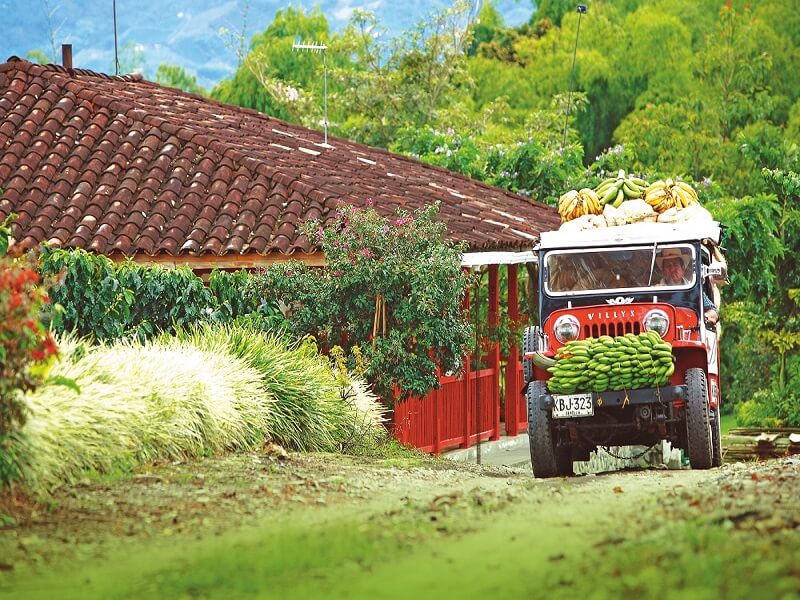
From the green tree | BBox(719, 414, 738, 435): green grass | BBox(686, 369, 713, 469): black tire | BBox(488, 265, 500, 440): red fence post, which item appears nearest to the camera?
BBox(686, 369, 713, 469): black tire

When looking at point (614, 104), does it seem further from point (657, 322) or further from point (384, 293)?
point (657, 322)

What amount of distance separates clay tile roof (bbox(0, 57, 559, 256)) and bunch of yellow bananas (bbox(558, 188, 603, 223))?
288 centimetres

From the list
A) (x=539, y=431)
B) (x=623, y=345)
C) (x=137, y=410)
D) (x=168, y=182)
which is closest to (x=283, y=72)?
(x=168, y=182)

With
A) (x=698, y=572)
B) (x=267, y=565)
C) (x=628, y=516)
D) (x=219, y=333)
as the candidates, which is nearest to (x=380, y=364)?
(x=219, y=333)

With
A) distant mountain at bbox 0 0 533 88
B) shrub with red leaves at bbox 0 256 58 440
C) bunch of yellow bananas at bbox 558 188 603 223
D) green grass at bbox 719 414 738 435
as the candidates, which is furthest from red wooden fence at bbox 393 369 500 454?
distant mountain at bbox 0 0 533 88

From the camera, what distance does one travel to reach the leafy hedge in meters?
15.2

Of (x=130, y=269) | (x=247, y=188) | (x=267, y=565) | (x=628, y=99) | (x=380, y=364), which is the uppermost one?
(x=628, y=99)

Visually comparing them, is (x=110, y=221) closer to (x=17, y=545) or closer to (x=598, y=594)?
(x=17, y=545)

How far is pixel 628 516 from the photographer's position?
9.35 meters

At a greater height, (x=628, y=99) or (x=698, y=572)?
(x=628, y=99)

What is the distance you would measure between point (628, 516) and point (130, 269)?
7953mm

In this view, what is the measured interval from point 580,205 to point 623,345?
2.61m

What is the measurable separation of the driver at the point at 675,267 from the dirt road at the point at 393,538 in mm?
2592

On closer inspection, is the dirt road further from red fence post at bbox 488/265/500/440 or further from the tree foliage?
the tree foliage
